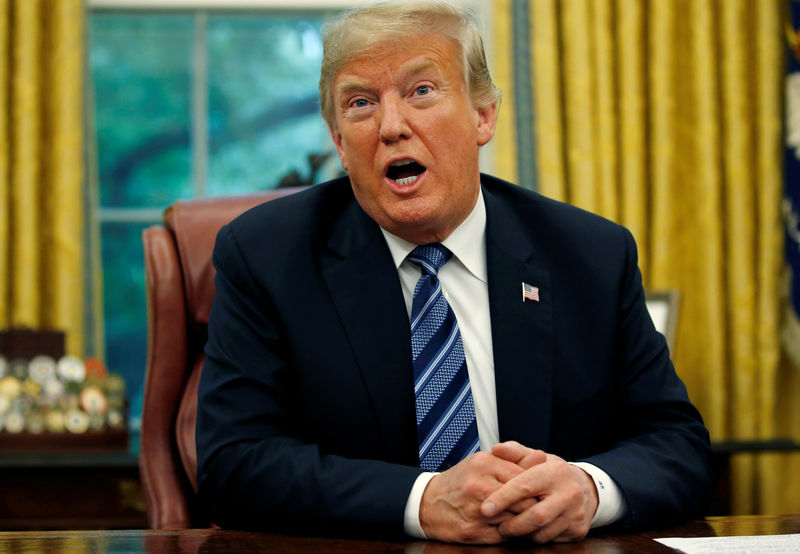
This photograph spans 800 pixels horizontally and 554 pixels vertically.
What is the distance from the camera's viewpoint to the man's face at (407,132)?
151 cm

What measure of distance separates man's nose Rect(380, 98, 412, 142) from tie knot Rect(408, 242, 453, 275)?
0.21m

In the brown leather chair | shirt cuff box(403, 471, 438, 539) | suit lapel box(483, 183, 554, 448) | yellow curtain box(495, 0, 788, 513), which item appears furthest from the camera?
yellow curtain box(495, 0, 788, 513)

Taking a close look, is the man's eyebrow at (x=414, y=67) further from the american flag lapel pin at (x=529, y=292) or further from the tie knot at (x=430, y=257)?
the american flag lapel pin at (x=529, y=292)

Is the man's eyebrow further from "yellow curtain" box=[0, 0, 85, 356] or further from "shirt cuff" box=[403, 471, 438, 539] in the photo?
"yellow curtain" box=[0, 0, 85, 356]

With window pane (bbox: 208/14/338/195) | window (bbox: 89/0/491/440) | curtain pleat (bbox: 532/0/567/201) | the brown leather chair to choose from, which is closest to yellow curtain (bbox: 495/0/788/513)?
curtain pleat (bbox: 532/0/567/201)

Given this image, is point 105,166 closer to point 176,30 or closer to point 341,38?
point 176,30

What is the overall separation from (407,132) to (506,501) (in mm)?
653

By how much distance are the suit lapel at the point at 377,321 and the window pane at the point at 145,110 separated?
209 cm

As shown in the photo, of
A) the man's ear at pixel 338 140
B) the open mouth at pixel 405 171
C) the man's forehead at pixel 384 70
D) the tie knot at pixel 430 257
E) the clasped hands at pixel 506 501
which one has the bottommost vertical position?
the clasped hands at pixel 506 501

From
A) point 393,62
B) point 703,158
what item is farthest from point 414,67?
point 703,158

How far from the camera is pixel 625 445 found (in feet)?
4.66

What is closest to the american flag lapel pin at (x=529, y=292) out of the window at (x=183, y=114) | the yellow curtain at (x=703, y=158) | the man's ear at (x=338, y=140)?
the man's ear at (x=338, y=140)

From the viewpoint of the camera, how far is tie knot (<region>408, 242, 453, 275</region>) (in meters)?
1.57

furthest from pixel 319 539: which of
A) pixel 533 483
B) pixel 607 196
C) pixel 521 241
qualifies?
pixel 607 196
